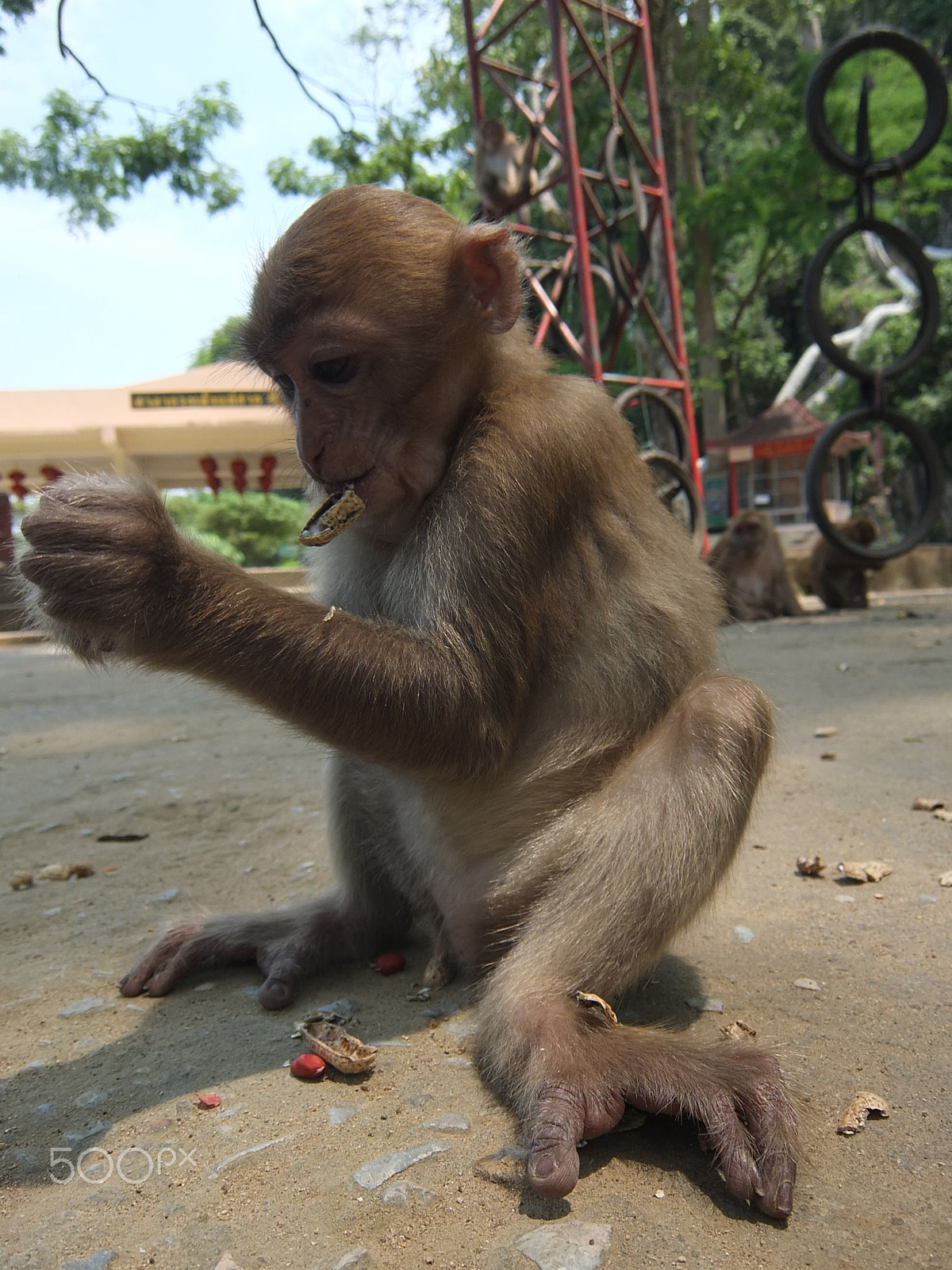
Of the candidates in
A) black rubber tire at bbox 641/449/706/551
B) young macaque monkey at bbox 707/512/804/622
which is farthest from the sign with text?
black rubber tire at bbox 641/449/706/551

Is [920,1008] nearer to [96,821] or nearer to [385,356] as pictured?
[385,356]

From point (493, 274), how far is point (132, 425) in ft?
42.8

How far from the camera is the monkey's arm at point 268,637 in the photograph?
165 centimetres

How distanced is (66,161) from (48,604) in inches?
572

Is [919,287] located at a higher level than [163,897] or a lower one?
higher

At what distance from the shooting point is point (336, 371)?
2.02m

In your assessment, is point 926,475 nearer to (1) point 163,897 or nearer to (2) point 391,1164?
(1) point 163,897

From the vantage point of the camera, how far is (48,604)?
168 cm

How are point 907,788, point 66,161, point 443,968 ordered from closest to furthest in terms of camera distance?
1. point 443,968
2. point 907,788
3. point 66,161

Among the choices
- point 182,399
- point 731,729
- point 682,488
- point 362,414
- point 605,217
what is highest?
point 605,217

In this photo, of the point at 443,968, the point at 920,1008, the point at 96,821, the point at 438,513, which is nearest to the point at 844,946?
the point at 920,1008

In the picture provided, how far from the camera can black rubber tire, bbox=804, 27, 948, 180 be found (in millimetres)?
7285

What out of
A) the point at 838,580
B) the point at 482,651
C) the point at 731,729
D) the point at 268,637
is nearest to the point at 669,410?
the point at 838,580

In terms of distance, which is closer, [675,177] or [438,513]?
[438,513]
